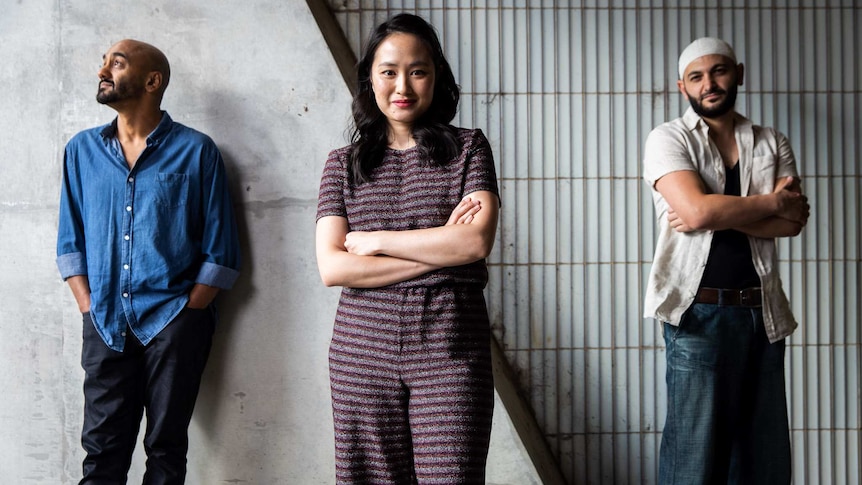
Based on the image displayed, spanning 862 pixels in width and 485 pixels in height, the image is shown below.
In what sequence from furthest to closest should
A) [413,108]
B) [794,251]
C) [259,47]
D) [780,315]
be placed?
1. [794,251]
2. [259,47]
3. [780,315]
4. [413,108]

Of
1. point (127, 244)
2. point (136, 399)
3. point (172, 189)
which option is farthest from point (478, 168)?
point (136, 399)

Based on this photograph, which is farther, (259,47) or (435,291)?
(259,47)

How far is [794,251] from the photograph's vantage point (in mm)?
3209

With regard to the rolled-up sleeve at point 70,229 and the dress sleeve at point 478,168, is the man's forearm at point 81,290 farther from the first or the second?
the dress sleeve at point 478,168

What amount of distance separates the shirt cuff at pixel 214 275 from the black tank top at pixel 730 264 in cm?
160

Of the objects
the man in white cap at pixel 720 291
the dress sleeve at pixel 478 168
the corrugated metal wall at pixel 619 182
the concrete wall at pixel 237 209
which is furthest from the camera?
the corrugated metal wall at pixel 619 182

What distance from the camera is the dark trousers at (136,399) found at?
2439mm

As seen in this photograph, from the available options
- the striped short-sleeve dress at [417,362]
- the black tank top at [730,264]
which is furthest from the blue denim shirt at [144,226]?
the black tank top at [730,264]

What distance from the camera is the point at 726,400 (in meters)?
2.36

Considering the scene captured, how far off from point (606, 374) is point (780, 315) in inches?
40.0

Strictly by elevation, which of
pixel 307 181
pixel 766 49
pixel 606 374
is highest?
pixel 766 49

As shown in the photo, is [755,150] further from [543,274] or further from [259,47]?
[259,47]

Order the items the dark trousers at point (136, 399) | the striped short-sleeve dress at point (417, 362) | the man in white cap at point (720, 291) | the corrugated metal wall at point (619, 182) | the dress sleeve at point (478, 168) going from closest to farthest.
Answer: the striped short-sleeve dress at point (417, 362) < the dress sleeve at point (478, 168) < the man in white cap at point (720, 291) < the dark trousers at point (136, 399) < the corrugated metal wall at point (619, 182)

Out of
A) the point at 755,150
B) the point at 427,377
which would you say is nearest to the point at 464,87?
the point at 755,150
